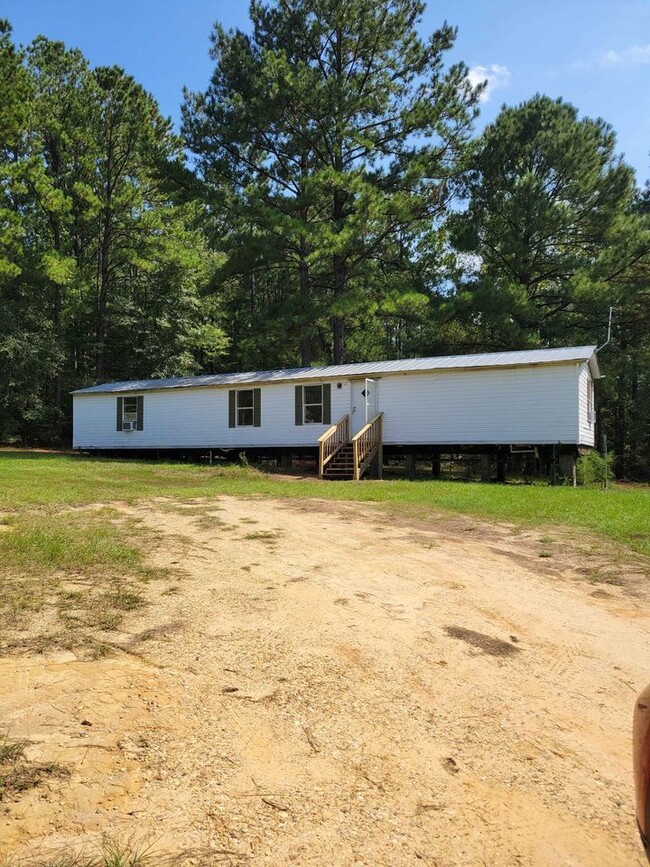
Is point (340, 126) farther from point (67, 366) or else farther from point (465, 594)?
point (465, 594)

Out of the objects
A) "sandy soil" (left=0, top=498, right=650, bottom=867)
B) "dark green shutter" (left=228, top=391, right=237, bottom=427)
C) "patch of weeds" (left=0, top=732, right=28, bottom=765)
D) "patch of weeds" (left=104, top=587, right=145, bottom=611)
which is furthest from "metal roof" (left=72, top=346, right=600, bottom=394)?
"patch of weeds" (left=0, top=732, right=28, bottom=765)

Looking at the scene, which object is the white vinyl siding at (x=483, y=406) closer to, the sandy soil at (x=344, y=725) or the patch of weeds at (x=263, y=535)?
the patch of weeds at (x=263, y=535)

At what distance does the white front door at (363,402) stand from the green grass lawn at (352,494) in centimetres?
330

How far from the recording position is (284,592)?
4.27 metres

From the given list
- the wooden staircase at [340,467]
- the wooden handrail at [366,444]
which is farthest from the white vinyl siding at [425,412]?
the wooden staircase at [340,467]

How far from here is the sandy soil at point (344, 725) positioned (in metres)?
1.80

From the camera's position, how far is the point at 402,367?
17.0 m

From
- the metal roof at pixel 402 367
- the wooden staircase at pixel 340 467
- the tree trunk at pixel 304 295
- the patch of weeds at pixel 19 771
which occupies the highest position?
the tree trunk at pixel 304 295

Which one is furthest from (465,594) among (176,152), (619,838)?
(176,152)

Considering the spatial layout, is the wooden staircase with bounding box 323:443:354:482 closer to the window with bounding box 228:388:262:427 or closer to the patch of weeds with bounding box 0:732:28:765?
the window with bounding box 228:388:262:427

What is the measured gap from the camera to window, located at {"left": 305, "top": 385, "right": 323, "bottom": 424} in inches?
696

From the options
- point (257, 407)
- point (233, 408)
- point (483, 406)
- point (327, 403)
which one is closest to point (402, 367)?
point (327, 403)

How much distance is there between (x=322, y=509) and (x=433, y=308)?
600 inches

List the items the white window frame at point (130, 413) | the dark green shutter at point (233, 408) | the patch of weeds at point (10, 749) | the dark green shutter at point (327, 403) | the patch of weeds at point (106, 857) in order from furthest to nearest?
the white window frame at point (130, 413)
the dark green shutter at point (233, 408)
the dark green shutter at point (327, 403)
the patch of weeds at point (10, 749)
the patch of weeds at point (106, 857)
